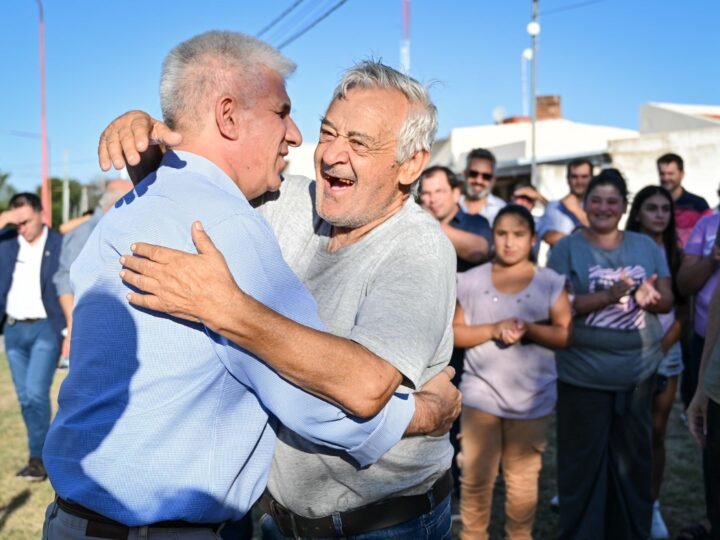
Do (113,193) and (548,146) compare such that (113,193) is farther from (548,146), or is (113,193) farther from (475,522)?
(548,146)

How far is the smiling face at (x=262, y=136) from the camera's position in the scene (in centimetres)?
209

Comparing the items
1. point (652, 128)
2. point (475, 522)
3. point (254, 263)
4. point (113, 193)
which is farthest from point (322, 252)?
point (652, 128)

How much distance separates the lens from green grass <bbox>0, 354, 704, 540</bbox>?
17.2ft

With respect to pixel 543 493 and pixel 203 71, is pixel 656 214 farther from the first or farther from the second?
pixel 203 71

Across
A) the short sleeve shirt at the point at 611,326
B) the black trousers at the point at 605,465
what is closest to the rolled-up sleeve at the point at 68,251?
the short sleeve shirt at the point at 611,326

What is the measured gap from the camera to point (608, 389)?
4543 mm

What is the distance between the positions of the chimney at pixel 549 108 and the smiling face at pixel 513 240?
25398 mm

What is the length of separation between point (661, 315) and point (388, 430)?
12.5 ft

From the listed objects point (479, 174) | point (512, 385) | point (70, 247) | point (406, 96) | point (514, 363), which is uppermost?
point (479, 174)

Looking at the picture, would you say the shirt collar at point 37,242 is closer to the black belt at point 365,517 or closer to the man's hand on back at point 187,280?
the black belt at point 365,517

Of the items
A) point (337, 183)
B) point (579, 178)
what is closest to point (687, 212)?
point (579, 178)

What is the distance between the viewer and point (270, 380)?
178 centimetres

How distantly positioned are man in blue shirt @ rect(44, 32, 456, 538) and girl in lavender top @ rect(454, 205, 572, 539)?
8.42 feet

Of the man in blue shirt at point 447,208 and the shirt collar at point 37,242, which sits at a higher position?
the man in blue shirt at point 447,208
